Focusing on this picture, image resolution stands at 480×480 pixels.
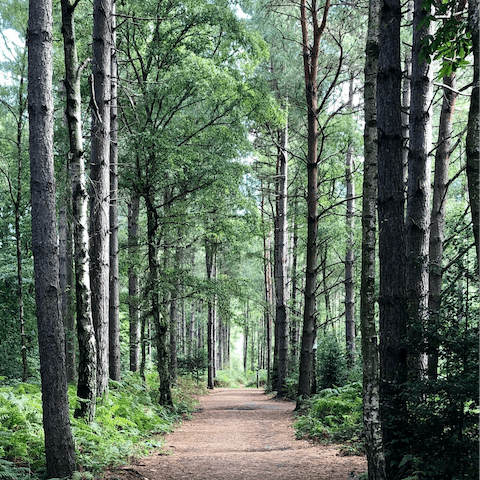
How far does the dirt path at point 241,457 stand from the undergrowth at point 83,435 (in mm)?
309

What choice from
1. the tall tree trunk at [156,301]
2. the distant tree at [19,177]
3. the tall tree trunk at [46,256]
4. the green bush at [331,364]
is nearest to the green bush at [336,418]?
the green bush at [331,364]

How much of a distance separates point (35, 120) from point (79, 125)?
152cm

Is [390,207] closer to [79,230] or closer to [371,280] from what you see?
[371,280]

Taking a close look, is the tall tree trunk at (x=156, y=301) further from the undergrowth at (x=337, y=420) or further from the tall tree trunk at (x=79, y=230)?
the tall tree trunk at (x=79, y=230)

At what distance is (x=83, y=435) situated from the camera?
6.20 metres

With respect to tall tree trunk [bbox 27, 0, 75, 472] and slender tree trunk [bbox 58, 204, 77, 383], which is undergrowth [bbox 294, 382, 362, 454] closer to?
tall tree trunk [bbox 27, 0, 75, 472]

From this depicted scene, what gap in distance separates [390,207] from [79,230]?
417 cm

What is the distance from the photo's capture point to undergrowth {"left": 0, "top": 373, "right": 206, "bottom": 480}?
520 cm

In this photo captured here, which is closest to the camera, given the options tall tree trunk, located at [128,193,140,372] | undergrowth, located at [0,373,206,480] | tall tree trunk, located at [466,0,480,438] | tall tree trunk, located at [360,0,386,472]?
tall tree trunk, located at [466,0,480,438]

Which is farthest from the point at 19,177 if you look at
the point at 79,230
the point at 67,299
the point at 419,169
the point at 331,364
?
the point at 331,364

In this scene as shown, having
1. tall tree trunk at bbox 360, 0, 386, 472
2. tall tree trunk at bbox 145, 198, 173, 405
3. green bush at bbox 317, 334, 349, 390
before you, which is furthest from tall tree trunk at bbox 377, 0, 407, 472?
green bush at bbox 317, 334, 349, 390

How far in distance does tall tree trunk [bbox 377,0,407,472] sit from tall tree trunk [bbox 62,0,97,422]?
384cm

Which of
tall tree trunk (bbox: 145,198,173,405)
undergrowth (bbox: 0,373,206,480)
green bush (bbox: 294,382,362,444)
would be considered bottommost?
green bush (bbox: 294,382,362,444)

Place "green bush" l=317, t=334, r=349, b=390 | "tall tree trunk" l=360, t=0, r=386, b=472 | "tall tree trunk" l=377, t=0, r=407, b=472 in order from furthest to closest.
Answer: "green bush" l=317, t=334, r=349, b=390, "tall tree trunk" l=377, t=0, r=407, b=472, "tall tree trunk" l=360, t=0, r=386, b=472
